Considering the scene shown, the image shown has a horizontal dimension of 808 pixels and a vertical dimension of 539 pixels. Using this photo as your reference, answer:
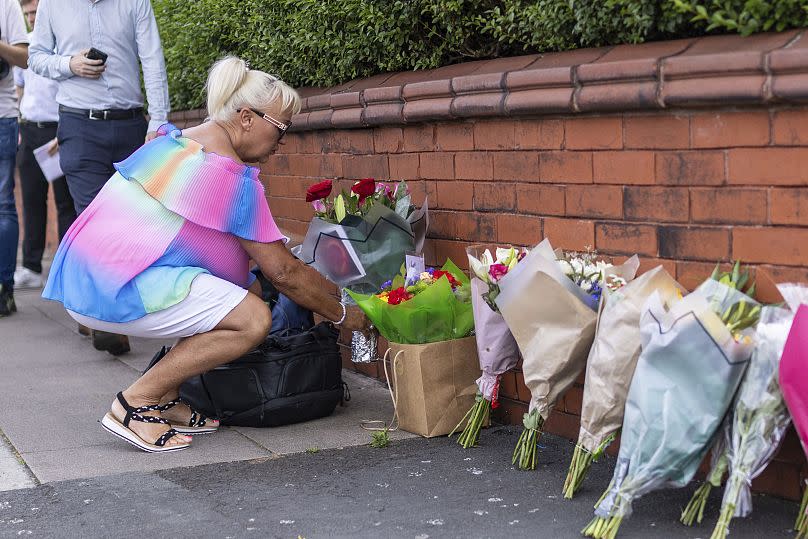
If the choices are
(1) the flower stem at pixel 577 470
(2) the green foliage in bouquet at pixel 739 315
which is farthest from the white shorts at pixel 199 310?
(2) the green foliage in bouquet at pixel 739 315

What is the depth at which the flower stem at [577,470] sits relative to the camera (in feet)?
11.8

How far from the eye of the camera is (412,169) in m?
4.98

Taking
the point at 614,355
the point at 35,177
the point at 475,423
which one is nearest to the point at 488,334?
the point at 475,423

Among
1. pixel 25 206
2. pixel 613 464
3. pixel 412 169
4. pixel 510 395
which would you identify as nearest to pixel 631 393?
pixel 613 464

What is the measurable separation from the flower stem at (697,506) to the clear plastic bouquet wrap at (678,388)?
0.48ft

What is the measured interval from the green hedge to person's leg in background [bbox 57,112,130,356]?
92 cm

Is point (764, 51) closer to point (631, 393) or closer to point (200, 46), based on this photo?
point (631, 393)

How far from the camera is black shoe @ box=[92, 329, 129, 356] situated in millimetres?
6156

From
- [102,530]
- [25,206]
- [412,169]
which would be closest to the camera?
[102,530]

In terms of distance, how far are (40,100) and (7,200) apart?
1.16m

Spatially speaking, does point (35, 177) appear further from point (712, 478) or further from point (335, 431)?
point (712, 478)

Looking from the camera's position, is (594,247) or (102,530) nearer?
(102,530)

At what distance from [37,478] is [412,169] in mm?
1997

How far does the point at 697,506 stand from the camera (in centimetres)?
335
